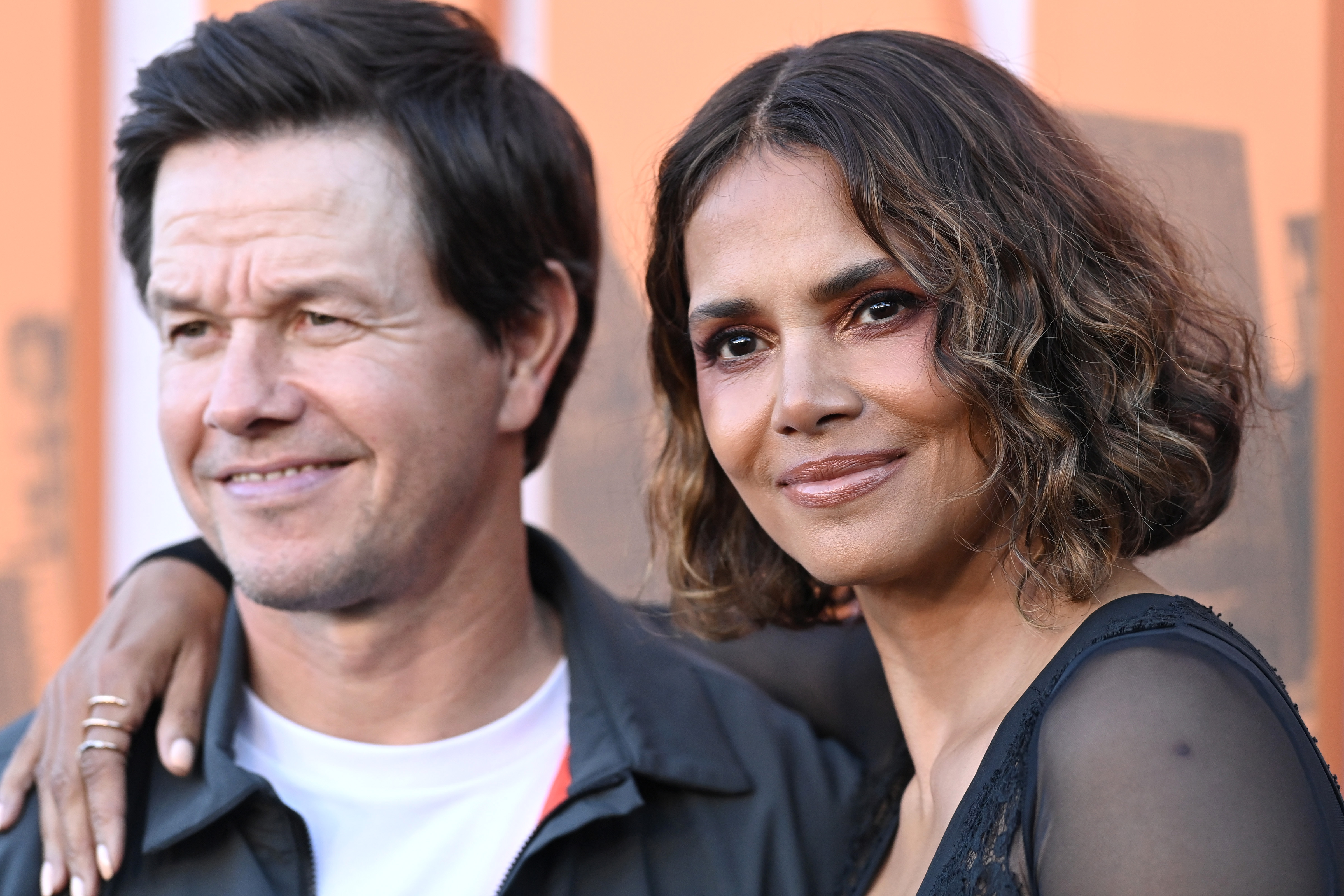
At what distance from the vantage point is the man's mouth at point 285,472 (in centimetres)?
200

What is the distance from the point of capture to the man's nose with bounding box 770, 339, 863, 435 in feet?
4.63

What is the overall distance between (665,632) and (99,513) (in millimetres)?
1687

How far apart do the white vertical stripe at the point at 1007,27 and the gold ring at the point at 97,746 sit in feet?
8.00

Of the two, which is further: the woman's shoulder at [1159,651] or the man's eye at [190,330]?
the man's eye at [190,330]

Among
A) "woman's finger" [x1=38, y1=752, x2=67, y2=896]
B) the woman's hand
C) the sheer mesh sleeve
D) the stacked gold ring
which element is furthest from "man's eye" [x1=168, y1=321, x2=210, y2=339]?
the sheer mesh sleeve

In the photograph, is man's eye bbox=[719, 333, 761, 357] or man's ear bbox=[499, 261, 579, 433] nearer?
man's eye bbox=[719, 333, 761, 357]

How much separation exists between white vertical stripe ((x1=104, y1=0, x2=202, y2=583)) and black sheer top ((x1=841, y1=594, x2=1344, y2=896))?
2.55 meters

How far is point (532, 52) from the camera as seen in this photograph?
135 inches

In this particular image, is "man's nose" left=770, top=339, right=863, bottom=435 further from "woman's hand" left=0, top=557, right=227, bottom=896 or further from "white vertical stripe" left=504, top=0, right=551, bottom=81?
"white vertical stripe" left=504, top=0, right=551, bottom=81

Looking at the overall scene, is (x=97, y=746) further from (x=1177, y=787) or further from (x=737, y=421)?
(x=1177, y=787)

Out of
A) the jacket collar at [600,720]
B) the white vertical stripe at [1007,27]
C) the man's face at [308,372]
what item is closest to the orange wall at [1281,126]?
the white vertical stripe at [1007,27]

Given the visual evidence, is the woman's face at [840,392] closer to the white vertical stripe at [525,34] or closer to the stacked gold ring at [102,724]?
the stacked gold ring at [102,724]

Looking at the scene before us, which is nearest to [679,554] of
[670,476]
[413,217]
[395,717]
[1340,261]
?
[670,476]

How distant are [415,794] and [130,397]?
1782 millimetres
